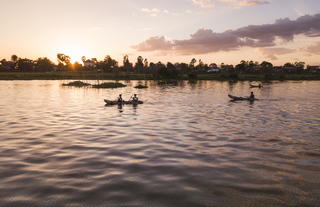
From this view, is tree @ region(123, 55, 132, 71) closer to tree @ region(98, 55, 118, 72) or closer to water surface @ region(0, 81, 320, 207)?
tree @ region(98, 55, 118, 72)

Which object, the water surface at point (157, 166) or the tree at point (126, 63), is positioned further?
the tree at point (126, 63)

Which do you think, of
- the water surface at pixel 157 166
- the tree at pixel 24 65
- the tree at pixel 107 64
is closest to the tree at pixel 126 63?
the tree at pixel 107 64

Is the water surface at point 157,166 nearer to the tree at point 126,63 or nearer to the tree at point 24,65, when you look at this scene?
the tree at point 126,63

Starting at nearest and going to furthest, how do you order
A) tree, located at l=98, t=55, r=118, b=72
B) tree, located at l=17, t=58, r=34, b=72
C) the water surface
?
the water surface < tree, located at l=98, t=55, r=118, b=72 < tree, located at l=17, t=58, r=34, b=72

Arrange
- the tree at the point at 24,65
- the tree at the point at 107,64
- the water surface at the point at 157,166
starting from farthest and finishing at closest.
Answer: the tree at the point at 24,65, the tree at the point at 107,64, the water surface at the point at 157,166

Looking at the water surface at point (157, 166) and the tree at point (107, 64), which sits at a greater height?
the tree at point (107, 64)

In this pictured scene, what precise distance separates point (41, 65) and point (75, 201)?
21753 cm

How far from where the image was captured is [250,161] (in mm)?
12164

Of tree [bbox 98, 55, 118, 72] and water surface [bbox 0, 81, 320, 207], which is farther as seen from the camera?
tree [bbox 98, 55, 118, 72]

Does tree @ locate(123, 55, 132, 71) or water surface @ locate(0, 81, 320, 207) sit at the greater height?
tree @ locate(123, 55, 132, 71)

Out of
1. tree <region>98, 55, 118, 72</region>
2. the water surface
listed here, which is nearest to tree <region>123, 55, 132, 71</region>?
tree <region>98, 55, 118, 72</region>

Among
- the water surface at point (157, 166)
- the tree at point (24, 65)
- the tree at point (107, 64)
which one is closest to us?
the water surface at point (157, 166)

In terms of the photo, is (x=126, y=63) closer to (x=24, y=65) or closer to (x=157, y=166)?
(x=24, y=65)

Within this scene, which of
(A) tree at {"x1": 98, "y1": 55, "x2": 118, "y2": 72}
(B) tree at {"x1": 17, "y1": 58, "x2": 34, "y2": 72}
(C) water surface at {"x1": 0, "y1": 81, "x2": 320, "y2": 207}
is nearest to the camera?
(C) water surface at {"x1": 0, "y1": 81, "x2": 320, "y2": 207}
